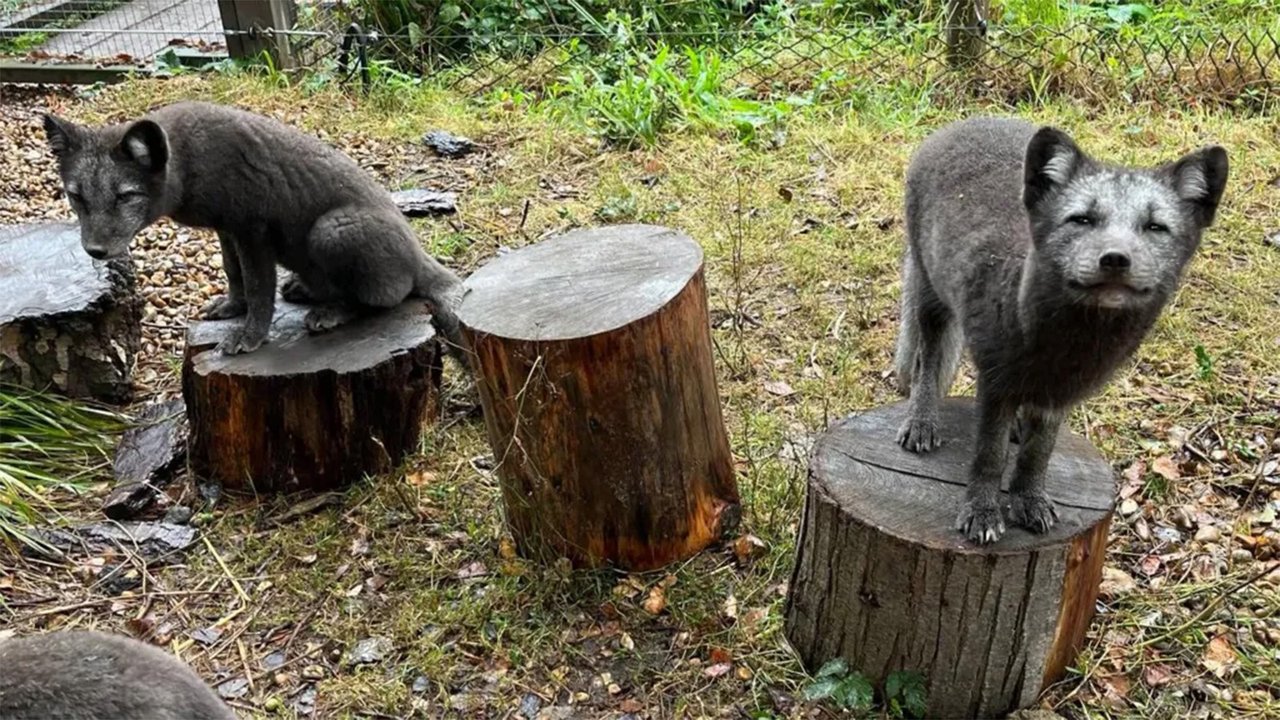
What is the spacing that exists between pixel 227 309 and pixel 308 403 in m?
0.86

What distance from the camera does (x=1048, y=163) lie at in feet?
10.2

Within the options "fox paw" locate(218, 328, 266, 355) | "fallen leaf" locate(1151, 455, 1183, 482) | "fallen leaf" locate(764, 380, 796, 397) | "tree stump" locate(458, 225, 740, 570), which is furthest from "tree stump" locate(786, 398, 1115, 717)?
"fox paw" locate(218, 328, 266, 355)

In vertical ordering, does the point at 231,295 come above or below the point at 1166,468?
above

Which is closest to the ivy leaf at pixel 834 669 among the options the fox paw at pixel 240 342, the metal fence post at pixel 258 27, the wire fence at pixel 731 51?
the fox paw at pixel 240 342

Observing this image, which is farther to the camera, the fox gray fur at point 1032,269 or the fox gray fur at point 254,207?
the fox gray fur at point 254,207

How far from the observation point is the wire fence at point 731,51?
8469 millimetres

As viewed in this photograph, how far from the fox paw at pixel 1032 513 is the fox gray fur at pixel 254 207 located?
261cm

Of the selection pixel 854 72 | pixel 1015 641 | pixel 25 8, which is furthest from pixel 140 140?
pixel 25 8

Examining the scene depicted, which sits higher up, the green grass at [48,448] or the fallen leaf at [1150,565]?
the green grass at [48,448]

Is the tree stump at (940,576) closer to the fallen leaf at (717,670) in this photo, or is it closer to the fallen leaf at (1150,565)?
the fallen leaf at (717,670)

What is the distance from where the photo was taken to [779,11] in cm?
1012

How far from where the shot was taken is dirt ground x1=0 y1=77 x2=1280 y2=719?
12.9 ft

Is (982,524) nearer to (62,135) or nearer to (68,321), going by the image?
(62,135)

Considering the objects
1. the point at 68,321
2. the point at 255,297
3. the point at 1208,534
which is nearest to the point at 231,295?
the point at 255,297
